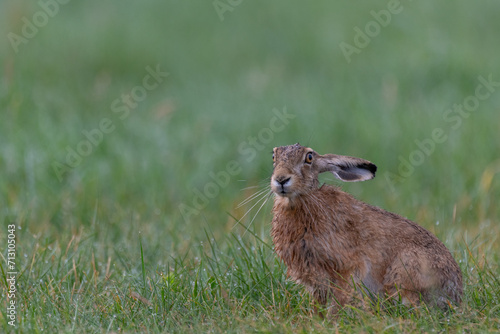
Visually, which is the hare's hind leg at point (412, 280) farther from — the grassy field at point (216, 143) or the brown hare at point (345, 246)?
the grassy field at point (216, 143)

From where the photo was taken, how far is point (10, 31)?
12.2 meters

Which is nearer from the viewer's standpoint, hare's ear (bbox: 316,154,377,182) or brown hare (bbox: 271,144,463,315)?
brown hare (bbox: 271,144,463,315)

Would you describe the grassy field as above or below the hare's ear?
below

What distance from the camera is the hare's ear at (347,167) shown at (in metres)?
5.15

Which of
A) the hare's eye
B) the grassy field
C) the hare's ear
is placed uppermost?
the hare's eye

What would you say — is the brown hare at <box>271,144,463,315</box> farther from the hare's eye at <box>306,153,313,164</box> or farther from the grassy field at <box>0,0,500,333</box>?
the grassy field at <box>0,0,500,333</box>

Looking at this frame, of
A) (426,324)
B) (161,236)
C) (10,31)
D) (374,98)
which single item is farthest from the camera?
(10,31)

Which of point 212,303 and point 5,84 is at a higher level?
point 5,84

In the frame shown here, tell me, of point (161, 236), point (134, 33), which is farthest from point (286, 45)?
point (161, 236)

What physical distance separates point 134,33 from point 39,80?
2412mm

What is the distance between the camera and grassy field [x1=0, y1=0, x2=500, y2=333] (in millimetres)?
5090

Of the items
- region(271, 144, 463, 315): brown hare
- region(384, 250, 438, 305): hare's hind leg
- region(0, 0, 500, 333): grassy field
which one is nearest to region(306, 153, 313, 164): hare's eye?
region(271, 144, 463, 315): brown hare

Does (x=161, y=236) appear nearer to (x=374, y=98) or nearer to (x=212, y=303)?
(x=212, y=303)

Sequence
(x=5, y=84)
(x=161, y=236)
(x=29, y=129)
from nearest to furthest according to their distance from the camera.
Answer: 1. (x=161, y=236)
2. (x=29, y=129)
3. (x=5, y=84)
